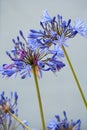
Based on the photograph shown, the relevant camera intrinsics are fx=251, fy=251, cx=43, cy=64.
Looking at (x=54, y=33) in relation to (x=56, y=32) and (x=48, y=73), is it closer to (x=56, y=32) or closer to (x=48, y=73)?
(x=56, y=32)

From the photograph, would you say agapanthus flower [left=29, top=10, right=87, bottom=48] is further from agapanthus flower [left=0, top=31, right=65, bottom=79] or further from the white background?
the white background

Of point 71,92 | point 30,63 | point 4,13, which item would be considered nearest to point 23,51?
point 30,63

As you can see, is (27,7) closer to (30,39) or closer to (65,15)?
(65,15)

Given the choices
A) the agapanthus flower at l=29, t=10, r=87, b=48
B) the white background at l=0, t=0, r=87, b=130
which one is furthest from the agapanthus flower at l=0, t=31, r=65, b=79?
the white background at l=0, t=0, r=87, b=130

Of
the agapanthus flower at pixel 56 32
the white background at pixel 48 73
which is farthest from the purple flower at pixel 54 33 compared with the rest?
the white background at pixel 48 73

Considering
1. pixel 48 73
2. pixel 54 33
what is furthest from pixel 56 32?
pixel 48 73

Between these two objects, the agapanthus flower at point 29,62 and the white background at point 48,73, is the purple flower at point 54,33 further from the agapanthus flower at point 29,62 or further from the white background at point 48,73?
the white background at point 48,73
